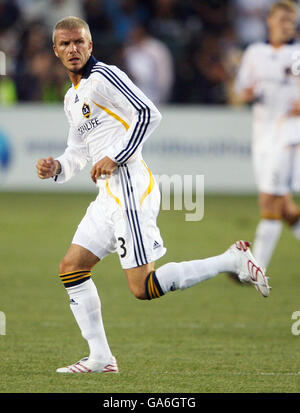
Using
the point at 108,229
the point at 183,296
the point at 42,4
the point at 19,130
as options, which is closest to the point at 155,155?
the point at 19,130

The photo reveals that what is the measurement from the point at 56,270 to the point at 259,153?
2.48 m

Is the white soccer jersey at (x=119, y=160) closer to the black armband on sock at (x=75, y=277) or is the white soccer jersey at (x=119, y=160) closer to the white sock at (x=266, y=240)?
the black armband on sock at (x=75, y=277)

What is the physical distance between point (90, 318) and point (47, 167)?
97cm

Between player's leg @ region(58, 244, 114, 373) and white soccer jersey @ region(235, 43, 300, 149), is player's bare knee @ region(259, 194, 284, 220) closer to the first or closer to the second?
white soccer jersey @ region(235, 43, 300, 149)

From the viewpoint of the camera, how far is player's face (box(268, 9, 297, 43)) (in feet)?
31.5

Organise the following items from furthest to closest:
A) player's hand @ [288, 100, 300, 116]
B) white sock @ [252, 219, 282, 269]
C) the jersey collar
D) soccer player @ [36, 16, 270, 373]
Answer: player's hand @ [288, 100, 300, 116] < white sock @ [252, 219, 282, 269] < the jersey collar < soccer player @ [36, 16, 270, 373]

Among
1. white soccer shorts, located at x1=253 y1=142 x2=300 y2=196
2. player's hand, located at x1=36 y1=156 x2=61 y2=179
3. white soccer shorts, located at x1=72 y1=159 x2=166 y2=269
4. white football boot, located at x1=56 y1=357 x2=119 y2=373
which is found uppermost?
player's hand, located at x1=36 y1=156 x2=61 y2=179

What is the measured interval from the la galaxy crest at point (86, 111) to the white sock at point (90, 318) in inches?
40.1

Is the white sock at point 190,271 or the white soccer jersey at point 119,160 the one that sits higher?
the white soccer jersey at point 119,160

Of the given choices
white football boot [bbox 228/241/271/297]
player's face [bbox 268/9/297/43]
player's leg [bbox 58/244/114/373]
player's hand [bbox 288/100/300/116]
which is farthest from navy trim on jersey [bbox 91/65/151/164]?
player's hand [bbox 288/100/300/116]

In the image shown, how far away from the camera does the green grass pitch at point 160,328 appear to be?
569cm

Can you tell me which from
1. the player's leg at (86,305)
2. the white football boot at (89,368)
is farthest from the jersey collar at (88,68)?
the white football boot at (89,368)

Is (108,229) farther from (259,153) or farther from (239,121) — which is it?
(239,121)

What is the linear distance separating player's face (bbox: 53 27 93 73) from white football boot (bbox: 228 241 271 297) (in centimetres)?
148
